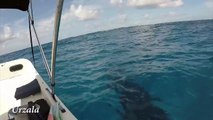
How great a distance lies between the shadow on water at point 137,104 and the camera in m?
5.50

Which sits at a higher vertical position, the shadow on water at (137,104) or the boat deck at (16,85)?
the boat deck at (16,85)

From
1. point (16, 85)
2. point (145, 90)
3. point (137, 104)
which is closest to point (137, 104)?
point (137, 104)

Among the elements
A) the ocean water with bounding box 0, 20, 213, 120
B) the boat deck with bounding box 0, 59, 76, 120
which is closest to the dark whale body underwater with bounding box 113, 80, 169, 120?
the ocean water with bounding box 0, 20, 213, 120

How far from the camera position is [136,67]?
1081 centimetres

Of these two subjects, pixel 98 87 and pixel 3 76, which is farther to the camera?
pixel 98 87

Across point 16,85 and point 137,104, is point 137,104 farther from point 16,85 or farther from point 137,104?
point 16,85

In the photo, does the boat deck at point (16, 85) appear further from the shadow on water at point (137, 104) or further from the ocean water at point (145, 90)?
the shadow on water at point (137, 104)

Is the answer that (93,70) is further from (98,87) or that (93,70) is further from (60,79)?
(98,87)

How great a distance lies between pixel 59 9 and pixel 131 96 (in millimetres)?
5250

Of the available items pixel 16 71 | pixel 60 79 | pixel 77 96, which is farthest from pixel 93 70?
pixel 16 71

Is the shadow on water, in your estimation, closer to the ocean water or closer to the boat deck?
the ocean water

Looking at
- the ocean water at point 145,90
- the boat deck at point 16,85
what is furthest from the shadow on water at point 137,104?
the boat deck at point 16,85

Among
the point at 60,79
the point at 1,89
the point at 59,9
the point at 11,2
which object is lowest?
the point at 60,79

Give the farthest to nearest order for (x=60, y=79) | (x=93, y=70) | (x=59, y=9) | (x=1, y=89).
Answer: (x=93, y=70), (x=60, y=79), (x=1, y=89), (x=59, y=9)
